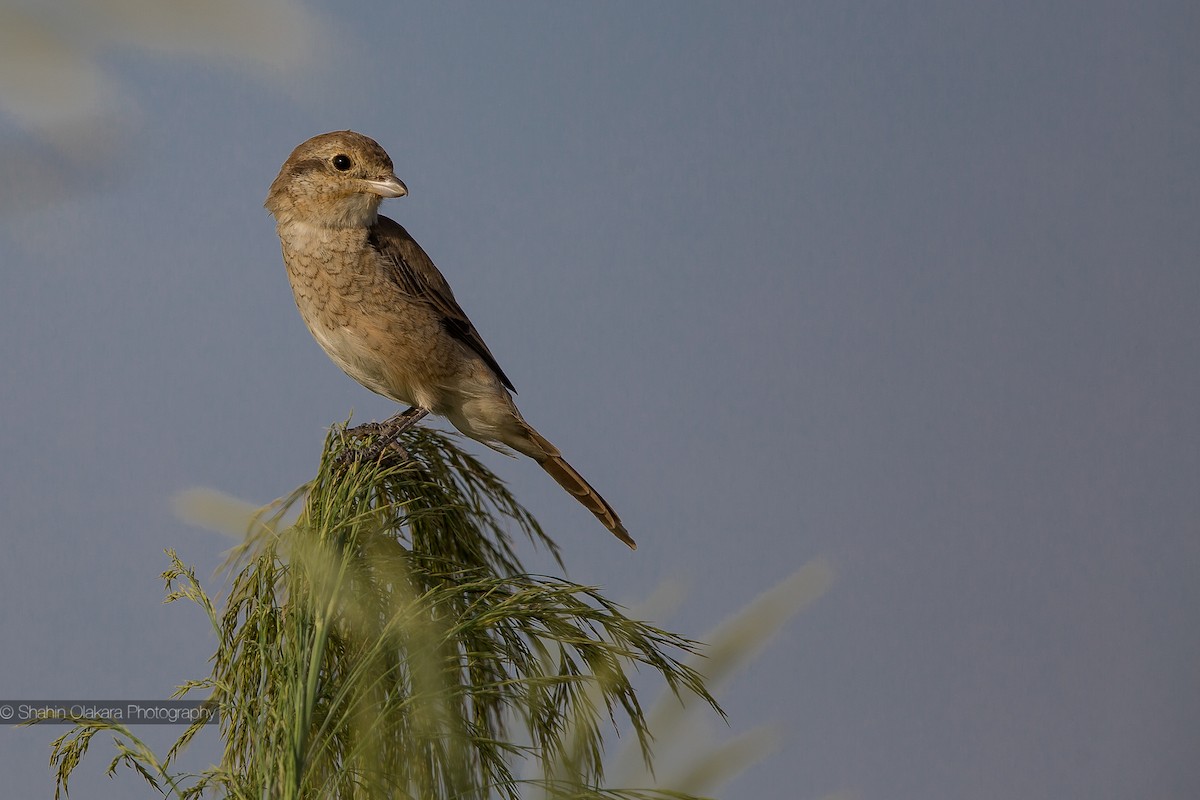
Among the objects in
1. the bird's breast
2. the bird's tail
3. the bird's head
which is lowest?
the bird's tail

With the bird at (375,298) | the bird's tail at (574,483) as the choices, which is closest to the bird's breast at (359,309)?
the bird at (375,298)

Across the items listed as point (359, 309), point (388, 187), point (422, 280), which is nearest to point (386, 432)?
point (359, 309)

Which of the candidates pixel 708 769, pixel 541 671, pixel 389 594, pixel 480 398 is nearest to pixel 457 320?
pixel 480 398

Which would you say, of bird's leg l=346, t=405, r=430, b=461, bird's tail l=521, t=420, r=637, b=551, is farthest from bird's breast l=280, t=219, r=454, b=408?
bird's tail l=521, t=420, r=637, b=551

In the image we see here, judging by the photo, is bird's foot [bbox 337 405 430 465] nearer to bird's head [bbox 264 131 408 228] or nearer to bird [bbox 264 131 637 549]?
bird [bbox 264 131 637 549]

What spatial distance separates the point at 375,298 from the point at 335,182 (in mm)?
378

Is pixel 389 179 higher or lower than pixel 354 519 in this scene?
higher

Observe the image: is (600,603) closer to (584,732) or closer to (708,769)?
(584,732)

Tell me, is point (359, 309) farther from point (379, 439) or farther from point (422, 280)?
point (379, 439)

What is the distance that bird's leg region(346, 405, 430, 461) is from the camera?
3.17 metres

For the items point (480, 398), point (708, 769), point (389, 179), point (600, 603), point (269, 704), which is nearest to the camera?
Result: point (269, 704)

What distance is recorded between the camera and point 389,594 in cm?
285

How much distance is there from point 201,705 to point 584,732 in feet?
2.97

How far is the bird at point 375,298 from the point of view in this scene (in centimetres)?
349
